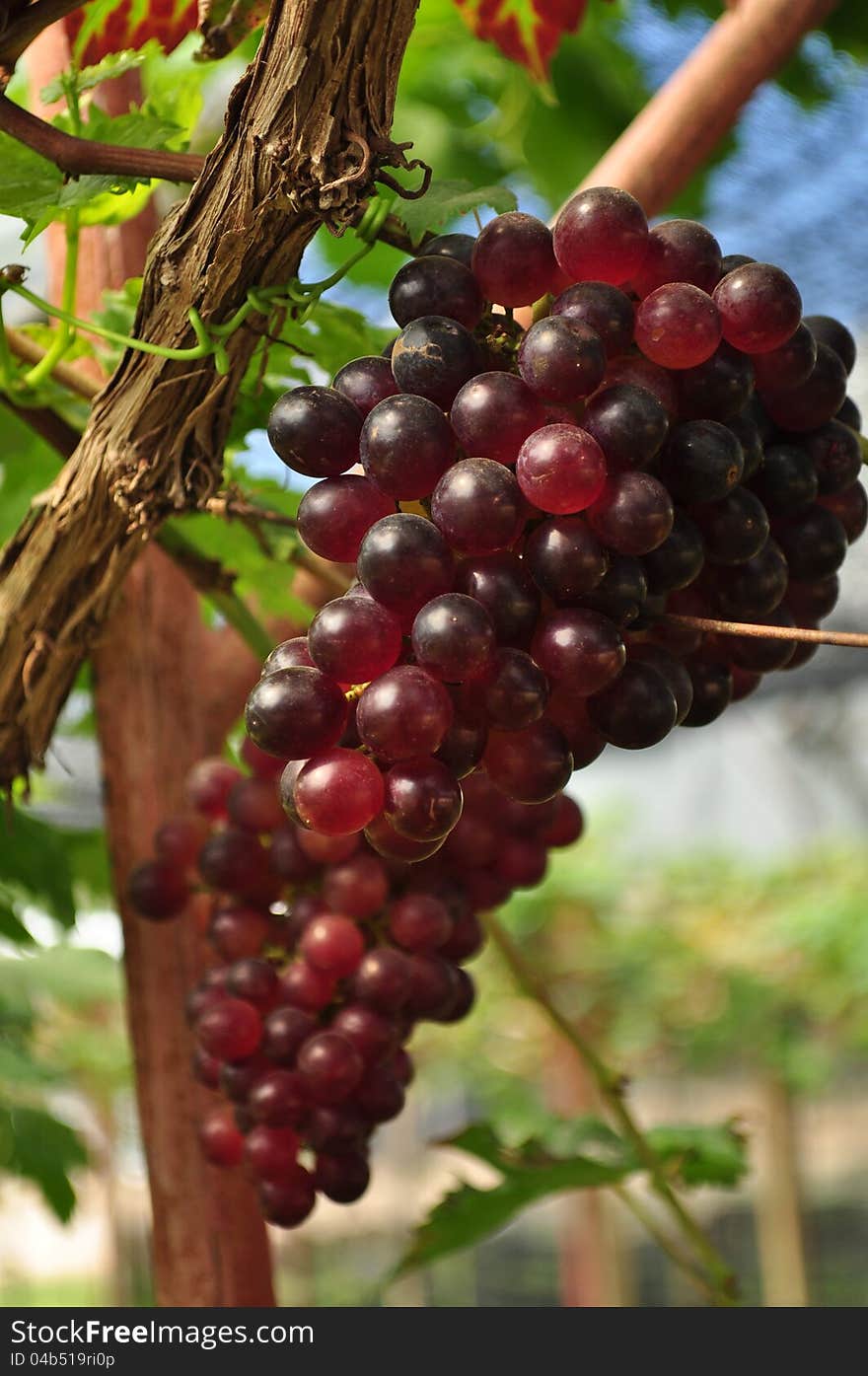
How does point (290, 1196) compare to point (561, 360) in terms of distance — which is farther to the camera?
point (290, 1196)

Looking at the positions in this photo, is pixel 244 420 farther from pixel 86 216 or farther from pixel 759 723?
pixel 759 723

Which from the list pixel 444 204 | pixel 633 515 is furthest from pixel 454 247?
pixel 633 515

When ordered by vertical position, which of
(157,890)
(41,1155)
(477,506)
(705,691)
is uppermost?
(477,506)

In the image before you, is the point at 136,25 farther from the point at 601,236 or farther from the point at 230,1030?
the point at 230,1030

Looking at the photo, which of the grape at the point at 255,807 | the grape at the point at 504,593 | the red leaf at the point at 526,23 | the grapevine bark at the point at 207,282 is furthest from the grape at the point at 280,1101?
the red leaf at the point at 526,23

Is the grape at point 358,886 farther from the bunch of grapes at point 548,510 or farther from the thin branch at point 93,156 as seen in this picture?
the thin branch at point 93,156

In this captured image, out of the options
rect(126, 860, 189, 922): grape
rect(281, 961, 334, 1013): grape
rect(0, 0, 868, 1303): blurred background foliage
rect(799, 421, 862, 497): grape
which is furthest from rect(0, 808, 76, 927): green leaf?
rect(799, 421, 862, 497): grape
